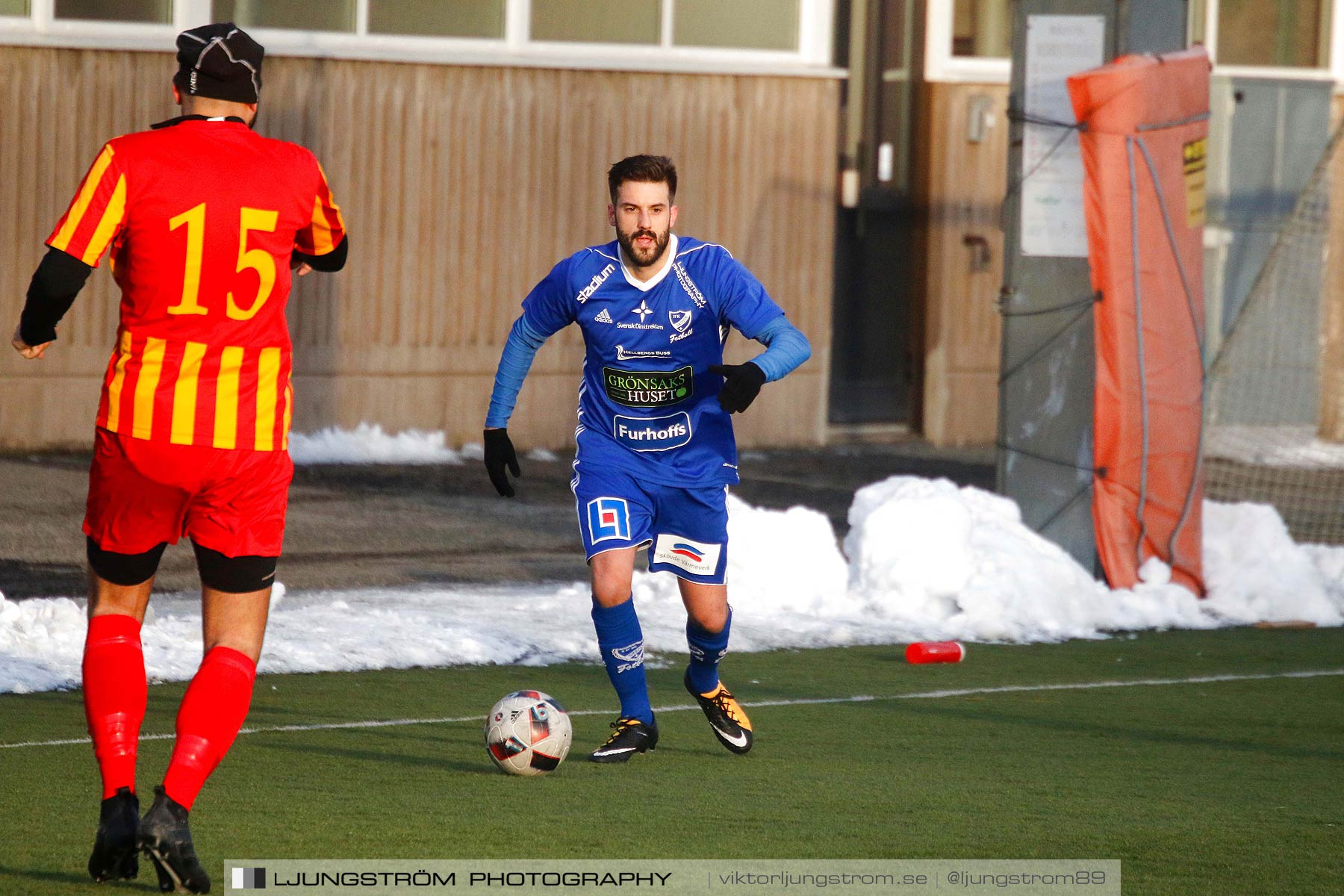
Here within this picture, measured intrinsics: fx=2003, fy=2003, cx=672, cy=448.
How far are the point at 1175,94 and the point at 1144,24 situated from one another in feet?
1.37

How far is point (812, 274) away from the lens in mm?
16484

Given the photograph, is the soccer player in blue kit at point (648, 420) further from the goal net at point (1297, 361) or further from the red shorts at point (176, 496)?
the goal net at point (1297, 361)

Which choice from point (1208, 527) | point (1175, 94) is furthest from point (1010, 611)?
point (1175, 94)

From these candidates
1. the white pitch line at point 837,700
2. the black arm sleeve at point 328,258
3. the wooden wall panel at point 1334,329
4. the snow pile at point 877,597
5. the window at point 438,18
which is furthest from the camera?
the wooden wall panel at point 1334,329

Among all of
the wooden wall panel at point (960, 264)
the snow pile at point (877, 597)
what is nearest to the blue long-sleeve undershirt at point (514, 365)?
the snow pile at point (877, 597)

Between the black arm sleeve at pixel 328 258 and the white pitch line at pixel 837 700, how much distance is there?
220cm

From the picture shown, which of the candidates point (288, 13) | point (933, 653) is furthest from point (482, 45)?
point (933, 653)

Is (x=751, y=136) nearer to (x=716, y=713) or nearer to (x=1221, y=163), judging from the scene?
(x=1221, y=163)

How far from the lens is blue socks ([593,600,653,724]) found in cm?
655

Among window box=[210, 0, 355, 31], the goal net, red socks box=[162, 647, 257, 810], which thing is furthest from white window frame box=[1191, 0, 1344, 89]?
red socks box=[162, 647, 257, 810]

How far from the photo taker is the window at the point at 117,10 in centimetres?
1439

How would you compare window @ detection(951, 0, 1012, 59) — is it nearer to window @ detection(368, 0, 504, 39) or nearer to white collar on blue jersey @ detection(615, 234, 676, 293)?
window @ detection(368, 0, 504, 39)

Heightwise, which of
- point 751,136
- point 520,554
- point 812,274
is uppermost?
point 751,136

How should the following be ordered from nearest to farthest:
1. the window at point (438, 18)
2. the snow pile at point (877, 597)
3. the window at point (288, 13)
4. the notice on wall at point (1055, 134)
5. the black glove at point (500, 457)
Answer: the black glove at point (500, 457) < the snow pile at point (877, 597) < the notice on wall at point (1055, 134) < the window at point (288, 13) < the window at point (438, 18)
